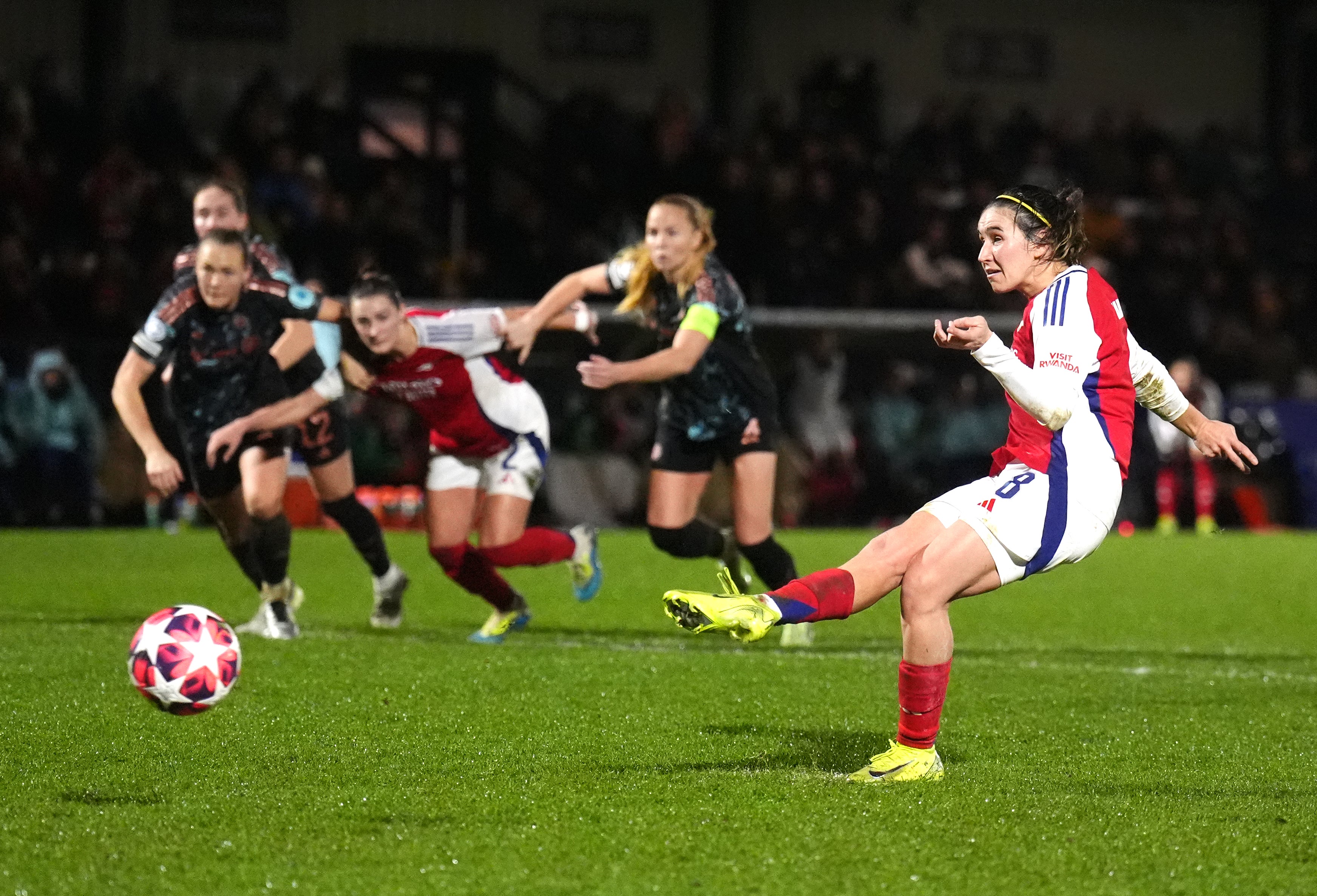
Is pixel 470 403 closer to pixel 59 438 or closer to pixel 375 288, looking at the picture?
pixel 375 288

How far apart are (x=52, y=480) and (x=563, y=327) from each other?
27.2 feet

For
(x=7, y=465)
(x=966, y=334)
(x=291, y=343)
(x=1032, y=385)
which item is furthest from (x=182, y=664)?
(x=7, y=465)

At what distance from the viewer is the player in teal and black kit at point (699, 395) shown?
24.8ft

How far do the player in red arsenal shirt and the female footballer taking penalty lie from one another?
3271 millimetres

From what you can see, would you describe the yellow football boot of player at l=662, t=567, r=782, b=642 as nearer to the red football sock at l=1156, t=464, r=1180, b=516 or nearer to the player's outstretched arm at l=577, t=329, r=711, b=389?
the player's outstretched arm at l=577, t=329, r=711, b=389

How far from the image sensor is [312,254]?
1578 cm

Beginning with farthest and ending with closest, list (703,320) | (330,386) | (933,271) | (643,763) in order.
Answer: (933,271) → (330,386) → (703,320) → (643,763)

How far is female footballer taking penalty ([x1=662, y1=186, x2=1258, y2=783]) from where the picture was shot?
4.49 meters

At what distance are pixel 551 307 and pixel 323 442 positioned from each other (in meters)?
1.31

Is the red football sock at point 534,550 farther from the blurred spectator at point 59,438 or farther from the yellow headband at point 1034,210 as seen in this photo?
Result: the blurred spectator at point 59,438

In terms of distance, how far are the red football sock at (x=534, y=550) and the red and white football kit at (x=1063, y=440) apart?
3476mm

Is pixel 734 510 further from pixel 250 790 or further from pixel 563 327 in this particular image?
pixel 250 790

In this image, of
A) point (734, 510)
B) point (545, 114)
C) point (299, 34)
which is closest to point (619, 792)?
point (734, 510)

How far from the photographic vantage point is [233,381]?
7668 mm
